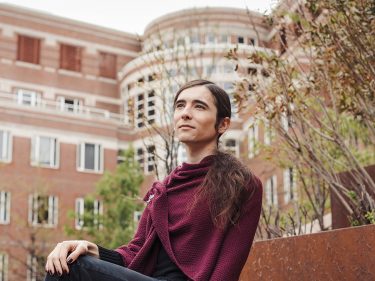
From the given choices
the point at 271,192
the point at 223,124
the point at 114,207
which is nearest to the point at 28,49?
the point at 114,207

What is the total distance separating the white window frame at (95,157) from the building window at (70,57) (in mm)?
6396

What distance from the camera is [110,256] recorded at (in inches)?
137

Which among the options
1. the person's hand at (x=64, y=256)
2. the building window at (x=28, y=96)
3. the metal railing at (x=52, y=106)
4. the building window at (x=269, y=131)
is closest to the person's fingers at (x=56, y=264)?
the person's hand at (x=64, y=256)

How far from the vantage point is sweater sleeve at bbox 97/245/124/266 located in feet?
11.2

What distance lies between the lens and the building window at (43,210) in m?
29.2

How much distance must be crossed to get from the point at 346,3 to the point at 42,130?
28.6 metres

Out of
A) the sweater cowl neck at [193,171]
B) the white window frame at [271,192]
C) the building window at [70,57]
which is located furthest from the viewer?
the building window at [70,57]

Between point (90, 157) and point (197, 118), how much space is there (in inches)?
1269

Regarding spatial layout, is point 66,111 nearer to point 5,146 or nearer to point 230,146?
point 5,146

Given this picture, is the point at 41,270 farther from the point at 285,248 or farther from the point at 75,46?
the point at 285,248

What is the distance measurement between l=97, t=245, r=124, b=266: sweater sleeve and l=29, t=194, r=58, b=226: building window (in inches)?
978

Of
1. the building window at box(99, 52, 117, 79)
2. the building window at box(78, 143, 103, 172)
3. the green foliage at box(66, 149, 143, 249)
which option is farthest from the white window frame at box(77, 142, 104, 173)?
the green foliage at box(66, 149, 143, 249)

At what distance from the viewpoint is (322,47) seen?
729 centimetres

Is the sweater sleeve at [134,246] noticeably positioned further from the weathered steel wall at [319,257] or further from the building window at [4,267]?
the building window at [4,267]
